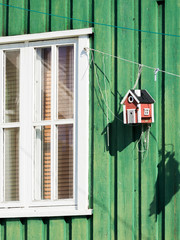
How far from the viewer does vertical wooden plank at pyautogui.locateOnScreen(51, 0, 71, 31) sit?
7457mm

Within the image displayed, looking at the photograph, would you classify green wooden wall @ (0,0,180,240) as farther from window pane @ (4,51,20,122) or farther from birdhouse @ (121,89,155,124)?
window pane @ (4,51,20,122)

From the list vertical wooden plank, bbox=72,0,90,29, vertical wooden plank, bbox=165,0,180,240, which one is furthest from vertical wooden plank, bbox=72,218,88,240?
vertical wooden plank, bbox=72,0,90,29

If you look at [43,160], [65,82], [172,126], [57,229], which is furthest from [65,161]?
[172,126]

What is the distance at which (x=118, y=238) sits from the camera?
271 inches

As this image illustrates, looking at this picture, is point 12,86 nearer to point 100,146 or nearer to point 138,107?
point 100,146

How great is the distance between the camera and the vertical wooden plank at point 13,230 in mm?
7250

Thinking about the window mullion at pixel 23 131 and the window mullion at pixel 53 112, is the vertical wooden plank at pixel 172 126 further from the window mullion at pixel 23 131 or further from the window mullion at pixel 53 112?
the window mullion at pixel 23 131

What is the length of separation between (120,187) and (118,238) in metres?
0.53

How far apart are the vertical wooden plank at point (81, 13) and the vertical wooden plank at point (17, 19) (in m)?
0.61

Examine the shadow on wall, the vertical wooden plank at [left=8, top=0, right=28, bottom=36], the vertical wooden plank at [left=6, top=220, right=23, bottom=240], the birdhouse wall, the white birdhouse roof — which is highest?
the vertical wooden plank at [left=8, top=0, right=28, bottom=36]

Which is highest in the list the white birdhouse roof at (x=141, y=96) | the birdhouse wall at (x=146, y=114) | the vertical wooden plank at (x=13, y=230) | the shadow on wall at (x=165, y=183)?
the white birdhouse roof at (x=141, y=96)

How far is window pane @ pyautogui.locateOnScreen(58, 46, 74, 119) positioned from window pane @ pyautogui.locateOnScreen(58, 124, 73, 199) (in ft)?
0.59

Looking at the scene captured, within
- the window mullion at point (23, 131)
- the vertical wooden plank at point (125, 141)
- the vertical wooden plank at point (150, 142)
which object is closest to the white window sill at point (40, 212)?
the window mullion at point (23, 131)

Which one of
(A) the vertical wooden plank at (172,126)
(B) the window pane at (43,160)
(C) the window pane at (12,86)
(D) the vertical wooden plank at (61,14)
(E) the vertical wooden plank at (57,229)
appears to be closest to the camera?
(A) the vertical wooden plank at (172,126)
